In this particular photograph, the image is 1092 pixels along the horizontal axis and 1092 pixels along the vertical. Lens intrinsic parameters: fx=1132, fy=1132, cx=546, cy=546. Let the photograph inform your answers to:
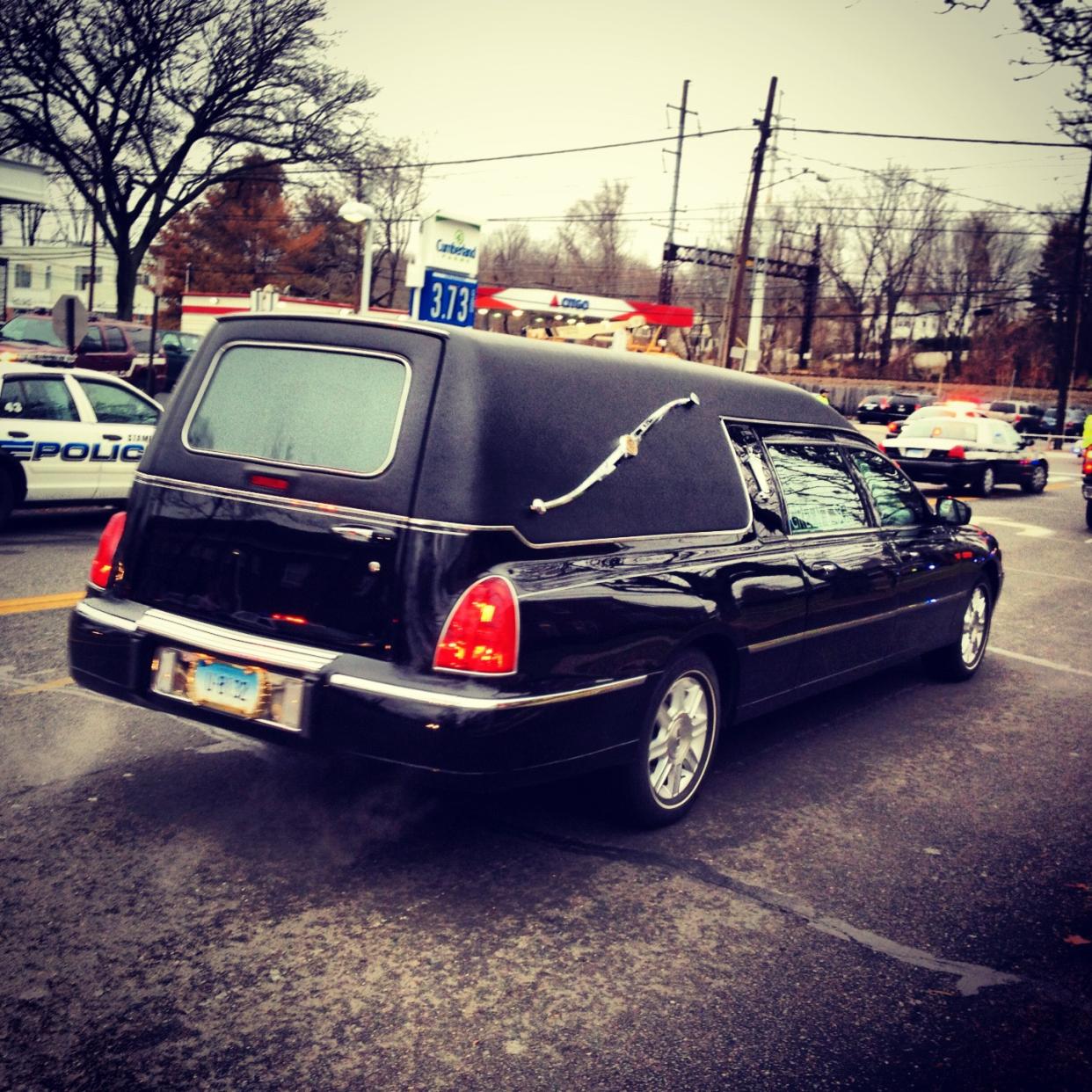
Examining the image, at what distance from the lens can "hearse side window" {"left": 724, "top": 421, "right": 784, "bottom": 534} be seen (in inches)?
192

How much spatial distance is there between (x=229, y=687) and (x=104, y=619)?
2.23 feet

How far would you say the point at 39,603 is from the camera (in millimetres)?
7398

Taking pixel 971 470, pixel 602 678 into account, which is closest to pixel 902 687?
pixel 602 678

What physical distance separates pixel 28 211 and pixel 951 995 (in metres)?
88.2

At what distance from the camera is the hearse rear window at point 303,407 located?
3.76m

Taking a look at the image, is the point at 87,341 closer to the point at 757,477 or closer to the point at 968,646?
the point at 968,646

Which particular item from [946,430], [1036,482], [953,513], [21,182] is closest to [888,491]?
[953,513]

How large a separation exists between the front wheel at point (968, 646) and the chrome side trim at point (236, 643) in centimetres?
445

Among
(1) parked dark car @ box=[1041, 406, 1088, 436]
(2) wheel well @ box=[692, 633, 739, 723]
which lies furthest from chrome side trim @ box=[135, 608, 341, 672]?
(1) parked dark car @ box=[1041, 406, 1088, 436]

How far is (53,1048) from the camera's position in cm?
265

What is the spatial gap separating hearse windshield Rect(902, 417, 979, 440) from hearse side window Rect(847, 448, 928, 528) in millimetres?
16402

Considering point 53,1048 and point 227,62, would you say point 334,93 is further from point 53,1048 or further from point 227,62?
point 53,1048

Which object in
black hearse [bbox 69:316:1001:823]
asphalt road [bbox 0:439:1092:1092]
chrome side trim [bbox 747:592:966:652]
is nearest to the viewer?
asphalt road [bbox 0:439:1092:1092]

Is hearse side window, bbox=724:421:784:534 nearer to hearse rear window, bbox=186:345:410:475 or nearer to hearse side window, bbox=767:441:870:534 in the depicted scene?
hearse side window, bbox=767:441:870:534
